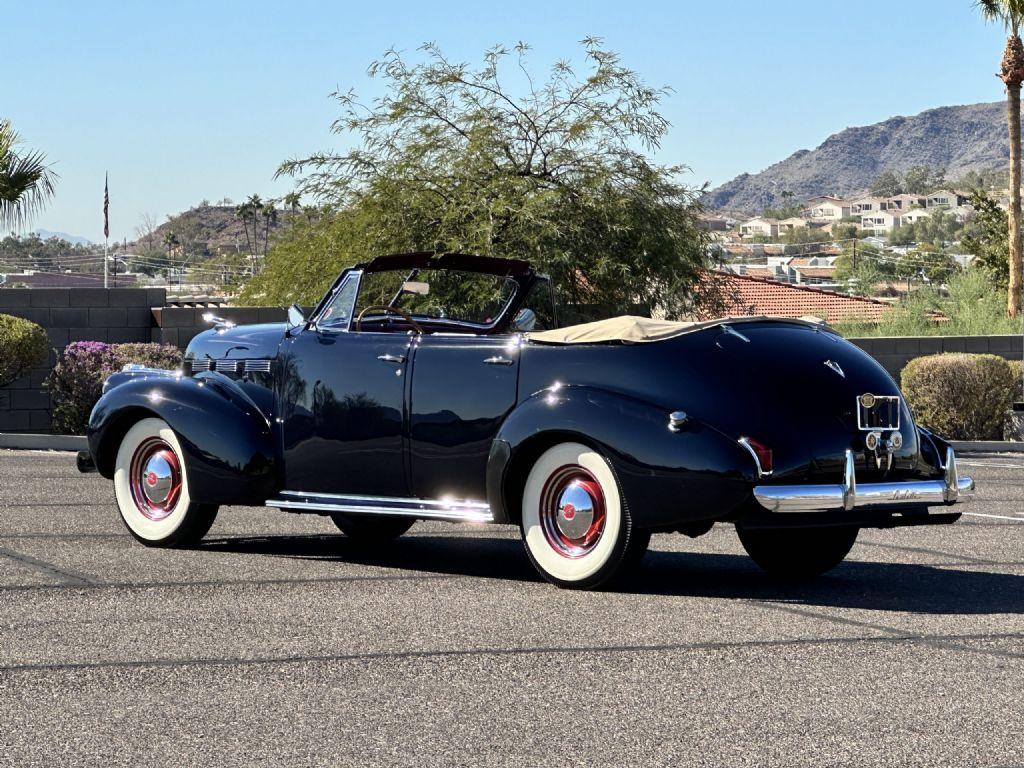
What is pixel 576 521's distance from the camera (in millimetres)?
8531

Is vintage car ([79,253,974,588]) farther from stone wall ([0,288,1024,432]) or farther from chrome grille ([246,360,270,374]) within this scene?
stone wall ([0,288,1024,432])

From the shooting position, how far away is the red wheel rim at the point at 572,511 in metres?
8.50

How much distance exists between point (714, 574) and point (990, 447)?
44.8 ft

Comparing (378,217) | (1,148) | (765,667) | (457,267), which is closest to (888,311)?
(378,217)

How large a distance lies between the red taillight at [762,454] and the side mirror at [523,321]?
2456 mm

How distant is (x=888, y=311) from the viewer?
41031 millimetres

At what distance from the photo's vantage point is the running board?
898 centimetres

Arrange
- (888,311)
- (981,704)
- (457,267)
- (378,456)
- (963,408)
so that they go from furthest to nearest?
(888,311), (963,408), (457,267), (378,456), (981,704)

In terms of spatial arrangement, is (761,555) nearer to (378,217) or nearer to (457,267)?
(457,267)

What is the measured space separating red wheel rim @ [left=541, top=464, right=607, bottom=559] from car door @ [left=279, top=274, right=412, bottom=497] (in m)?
1.04

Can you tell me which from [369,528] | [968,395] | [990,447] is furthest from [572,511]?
[968,395]

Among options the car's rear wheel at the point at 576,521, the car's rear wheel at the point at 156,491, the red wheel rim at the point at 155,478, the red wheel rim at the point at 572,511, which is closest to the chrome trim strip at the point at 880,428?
the car's rear wheel at the point at 576,521

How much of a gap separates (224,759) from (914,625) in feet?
12.4

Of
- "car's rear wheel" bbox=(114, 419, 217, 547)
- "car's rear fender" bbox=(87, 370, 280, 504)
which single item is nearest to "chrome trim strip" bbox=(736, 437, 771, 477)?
"car's rear fender" bbox=(87, 370, 280, 504)
